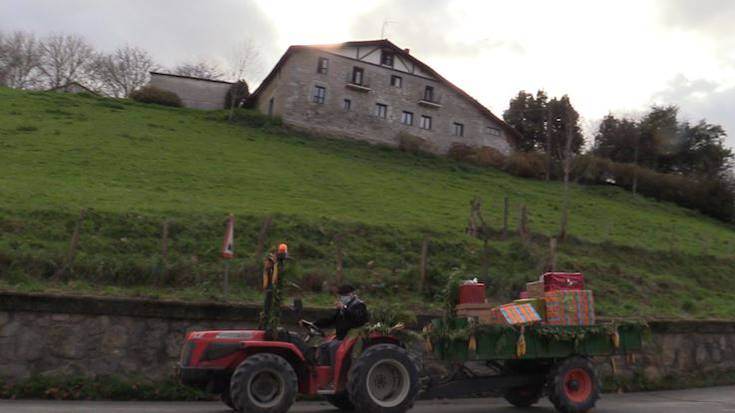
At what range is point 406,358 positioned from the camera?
8.22 meters

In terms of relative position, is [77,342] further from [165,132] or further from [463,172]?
[463,172]

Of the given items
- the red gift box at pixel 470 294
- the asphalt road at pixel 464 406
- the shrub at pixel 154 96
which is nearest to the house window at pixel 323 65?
the shrub at pixel 154 96

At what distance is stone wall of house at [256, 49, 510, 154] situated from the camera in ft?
174

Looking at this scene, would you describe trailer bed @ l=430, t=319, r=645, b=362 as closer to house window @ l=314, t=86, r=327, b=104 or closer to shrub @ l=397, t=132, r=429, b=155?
shrub @ l=397, t=132, r=429, b=155

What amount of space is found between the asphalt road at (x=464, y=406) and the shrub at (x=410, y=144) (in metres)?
40.9

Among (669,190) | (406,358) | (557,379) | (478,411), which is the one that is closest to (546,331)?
(557,379)

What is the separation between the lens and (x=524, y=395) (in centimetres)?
988

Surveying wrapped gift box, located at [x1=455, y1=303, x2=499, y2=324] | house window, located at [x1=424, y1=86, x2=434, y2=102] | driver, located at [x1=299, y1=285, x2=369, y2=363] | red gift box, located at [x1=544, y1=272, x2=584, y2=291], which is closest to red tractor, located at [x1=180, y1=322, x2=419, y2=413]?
driver, located at [x1=299, y1=285, x2=369, y2=363]

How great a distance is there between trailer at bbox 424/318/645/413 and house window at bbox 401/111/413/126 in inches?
1866

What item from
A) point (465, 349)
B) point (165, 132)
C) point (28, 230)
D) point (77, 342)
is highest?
point (165, 132)

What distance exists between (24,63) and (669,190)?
60904 mm

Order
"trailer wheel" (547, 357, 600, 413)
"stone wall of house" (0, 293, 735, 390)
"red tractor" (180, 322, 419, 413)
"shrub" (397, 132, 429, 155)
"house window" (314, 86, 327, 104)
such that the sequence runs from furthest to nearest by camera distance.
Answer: "house window" (314, 86, 327, 104)
"shrub" (397, 132, 429, 155)
"stone wall of house" (0, 293, 735, 390)
"trailer wheel" (547, 357, 600, 413)
"red tractor" (180, 322, 419, 413)

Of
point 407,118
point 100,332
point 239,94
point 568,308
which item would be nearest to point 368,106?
point 407,118

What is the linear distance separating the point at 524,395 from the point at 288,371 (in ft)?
13.0
